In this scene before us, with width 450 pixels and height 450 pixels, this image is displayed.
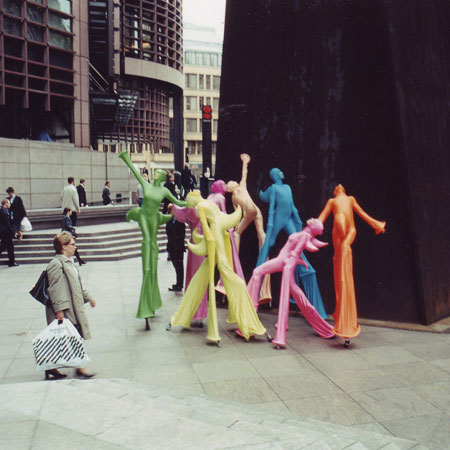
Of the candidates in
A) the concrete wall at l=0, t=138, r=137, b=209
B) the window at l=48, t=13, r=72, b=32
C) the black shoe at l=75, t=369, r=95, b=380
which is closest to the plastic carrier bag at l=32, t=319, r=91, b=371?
the black shoe at l=75, t=369, r=95, b=380

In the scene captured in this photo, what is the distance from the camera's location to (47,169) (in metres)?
20.9

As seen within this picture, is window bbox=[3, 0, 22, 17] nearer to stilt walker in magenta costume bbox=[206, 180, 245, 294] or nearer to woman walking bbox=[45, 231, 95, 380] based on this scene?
stilt walker in magenta costume bbox=[206, 180, 245, 294]

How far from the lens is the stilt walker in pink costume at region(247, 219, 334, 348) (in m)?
6.98

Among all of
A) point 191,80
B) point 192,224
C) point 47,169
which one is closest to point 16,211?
point 47,169

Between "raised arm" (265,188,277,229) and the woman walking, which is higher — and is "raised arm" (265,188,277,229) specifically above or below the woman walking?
above

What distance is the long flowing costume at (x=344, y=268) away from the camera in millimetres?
6891

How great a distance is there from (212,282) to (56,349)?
2.37m

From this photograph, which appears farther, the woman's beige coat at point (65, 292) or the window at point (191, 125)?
the window at point (191, 125)

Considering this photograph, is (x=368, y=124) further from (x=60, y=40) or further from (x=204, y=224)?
(x=60, y=40)

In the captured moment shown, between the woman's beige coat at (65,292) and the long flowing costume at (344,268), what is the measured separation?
3259 mm

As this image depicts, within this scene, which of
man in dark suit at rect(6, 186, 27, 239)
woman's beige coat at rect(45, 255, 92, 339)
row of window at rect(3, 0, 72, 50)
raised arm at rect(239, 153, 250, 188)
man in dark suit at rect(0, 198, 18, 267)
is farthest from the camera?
row of window at rect(3, 0, 72, 50)

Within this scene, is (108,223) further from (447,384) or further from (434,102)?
(447,384)

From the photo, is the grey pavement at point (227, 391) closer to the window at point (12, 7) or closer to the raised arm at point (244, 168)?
the raised arm at point (244, 168)

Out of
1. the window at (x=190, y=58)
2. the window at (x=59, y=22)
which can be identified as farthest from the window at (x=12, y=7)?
the window at (x=190, y=58)
